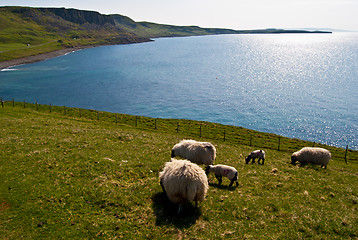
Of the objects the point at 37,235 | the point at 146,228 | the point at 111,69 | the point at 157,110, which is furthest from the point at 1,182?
the point at 111,69

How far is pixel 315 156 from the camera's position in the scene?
28594mm

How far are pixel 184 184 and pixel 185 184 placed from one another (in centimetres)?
6

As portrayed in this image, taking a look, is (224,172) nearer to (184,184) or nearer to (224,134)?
(184,184)

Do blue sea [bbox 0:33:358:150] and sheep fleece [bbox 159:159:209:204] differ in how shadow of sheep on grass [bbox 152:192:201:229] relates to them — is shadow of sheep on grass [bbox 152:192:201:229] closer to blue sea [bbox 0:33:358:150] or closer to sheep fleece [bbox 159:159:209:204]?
sheep fleece [bbox 159:159:209:204]

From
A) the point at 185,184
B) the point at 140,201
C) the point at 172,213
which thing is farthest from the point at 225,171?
the point at 140,201

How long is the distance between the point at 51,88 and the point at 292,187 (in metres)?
123

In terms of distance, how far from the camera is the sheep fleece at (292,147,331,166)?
28.4 metres

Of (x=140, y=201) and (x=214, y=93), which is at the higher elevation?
(x=140, y=201)

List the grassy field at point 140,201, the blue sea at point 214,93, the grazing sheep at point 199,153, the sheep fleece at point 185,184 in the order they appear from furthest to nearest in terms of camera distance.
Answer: the blue sea at point 214,93 < the grazing sheep at point 199,153 < the sheep fleece at point 185,184 < the grassy field at point 140,201

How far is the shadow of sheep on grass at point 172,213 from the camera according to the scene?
1389 centimetres

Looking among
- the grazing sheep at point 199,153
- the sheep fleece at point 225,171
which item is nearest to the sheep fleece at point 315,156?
the grazing sheep at point 199,153

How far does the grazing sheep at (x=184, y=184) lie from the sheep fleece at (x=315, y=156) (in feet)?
66.0

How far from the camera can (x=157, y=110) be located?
9044 cm

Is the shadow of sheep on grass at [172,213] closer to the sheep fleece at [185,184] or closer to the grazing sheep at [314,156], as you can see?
the sheep fleece at [185,184]
